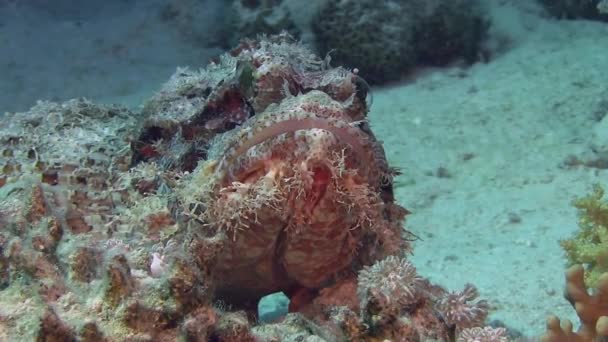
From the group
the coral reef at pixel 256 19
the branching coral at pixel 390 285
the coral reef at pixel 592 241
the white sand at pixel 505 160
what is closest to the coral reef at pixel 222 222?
the branching coral at pixel 390 285

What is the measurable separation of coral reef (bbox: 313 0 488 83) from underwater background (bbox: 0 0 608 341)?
25mm

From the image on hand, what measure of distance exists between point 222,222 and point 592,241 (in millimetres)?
2391

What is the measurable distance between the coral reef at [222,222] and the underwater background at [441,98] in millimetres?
44

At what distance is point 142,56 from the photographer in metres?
11.6

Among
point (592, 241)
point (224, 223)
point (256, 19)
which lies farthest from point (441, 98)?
point (224, 223)

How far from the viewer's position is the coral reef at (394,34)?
985 cm

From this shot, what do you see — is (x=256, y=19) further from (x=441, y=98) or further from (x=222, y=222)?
(x=222, y=222)

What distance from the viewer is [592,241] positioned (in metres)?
3.45

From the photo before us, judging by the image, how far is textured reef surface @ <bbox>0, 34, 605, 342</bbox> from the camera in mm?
1688

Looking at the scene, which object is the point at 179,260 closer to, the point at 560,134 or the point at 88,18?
the point at 560,134

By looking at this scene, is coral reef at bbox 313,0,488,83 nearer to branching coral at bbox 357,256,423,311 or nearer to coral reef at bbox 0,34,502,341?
coral reef at bbox 0,34,502,341

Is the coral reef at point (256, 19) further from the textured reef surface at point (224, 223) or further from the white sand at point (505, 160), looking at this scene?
the textured reef surface at point (224, 223)

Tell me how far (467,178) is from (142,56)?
758 cm

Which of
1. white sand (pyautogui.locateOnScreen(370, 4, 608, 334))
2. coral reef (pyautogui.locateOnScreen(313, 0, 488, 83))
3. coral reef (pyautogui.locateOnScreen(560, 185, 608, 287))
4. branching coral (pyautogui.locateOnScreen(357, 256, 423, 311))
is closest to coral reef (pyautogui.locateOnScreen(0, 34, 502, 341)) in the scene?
branching coral (pyautogui.locateOnScreen(357, 256, 423, 311))
